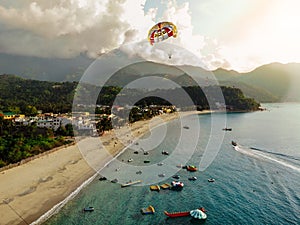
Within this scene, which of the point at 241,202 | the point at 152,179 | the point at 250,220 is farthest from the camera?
the point at 152,179

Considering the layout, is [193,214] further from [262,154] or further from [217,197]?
[262,154]

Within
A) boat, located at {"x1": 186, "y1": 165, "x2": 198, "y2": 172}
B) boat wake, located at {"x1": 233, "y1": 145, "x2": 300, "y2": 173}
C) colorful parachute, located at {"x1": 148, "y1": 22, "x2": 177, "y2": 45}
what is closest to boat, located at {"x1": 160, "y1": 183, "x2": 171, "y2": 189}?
boat, located at {"x1": 186, "y1": 165, "x2": 198, "y2": 172}

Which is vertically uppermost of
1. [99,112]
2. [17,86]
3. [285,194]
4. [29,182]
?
[17,86]

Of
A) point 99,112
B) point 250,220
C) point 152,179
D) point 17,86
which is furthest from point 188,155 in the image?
point 17,86

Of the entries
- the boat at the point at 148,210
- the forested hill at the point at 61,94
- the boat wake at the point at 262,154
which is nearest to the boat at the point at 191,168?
the boat at the point at 148,210

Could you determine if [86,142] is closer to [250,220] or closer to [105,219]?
[105,219]

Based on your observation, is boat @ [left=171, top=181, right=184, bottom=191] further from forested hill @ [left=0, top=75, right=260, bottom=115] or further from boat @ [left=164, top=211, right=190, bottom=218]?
forested hill @ [left=0, top=75, right=260, bottom=115]

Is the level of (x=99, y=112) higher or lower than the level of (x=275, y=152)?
higher
